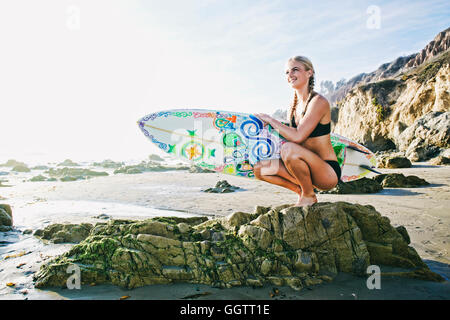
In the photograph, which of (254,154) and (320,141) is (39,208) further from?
(320,141)

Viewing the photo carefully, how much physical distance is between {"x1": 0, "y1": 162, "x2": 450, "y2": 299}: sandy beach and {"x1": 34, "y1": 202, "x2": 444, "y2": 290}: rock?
13 cm

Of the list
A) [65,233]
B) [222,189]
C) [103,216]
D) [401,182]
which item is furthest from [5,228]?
[401,182]

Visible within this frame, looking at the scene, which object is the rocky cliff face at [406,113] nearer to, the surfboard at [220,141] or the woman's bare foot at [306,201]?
the surfboard at [220,141]

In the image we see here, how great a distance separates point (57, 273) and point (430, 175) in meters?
13.3

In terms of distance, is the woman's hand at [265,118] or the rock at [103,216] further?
the rock at [103,216]

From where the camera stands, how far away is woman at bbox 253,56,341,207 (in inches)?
126

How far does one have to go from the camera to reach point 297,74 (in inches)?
130

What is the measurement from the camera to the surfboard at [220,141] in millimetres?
3750

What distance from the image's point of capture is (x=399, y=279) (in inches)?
123

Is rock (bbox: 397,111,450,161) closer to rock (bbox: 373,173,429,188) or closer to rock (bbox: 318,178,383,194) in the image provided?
rock (bbox: 373,173,429,188)

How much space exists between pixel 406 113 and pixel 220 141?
89.3ft

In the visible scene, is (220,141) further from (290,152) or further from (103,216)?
(103,216)

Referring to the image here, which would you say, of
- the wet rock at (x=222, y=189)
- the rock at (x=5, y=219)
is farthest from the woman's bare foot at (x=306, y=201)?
the wet rock at (x=222, y=189)

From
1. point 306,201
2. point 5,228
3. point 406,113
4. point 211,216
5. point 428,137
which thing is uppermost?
point 406,113
